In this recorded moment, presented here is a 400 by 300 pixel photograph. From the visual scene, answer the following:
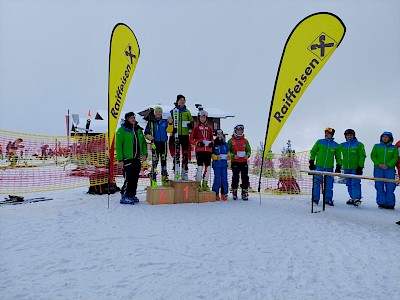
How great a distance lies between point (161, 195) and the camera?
603 cm

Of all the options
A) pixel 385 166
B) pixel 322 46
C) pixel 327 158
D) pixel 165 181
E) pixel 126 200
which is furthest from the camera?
pixel 327 158

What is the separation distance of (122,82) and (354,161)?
5727 mm

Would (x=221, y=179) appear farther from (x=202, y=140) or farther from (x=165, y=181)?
(x=165, y=181)

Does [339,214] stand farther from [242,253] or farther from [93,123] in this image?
[93,123]

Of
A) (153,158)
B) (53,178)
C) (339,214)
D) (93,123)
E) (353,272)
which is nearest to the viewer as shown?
(353,272)

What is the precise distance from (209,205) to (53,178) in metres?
7.47

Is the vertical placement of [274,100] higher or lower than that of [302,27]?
lower

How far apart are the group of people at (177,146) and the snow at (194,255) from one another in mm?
1160

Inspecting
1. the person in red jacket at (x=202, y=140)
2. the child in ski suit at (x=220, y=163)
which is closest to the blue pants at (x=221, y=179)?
the child in ski suit at (x=220, y=163)

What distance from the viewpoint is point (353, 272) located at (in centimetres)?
292

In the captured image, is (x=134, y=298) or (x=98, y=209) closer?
(x=134, y=298)

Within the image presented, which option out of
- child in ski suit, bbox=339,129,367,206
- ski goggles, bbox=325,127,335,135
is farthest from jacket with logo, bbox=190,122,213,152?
child in ski suit, bbox=339,129,367,206

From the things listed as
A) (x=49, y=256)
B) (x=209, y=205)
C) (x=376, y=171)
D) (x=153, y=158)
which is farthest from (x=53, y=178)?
(x=376, y=171)

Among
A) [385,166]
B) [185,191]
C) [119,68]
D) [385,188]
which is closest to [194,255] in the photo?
[185,191]
